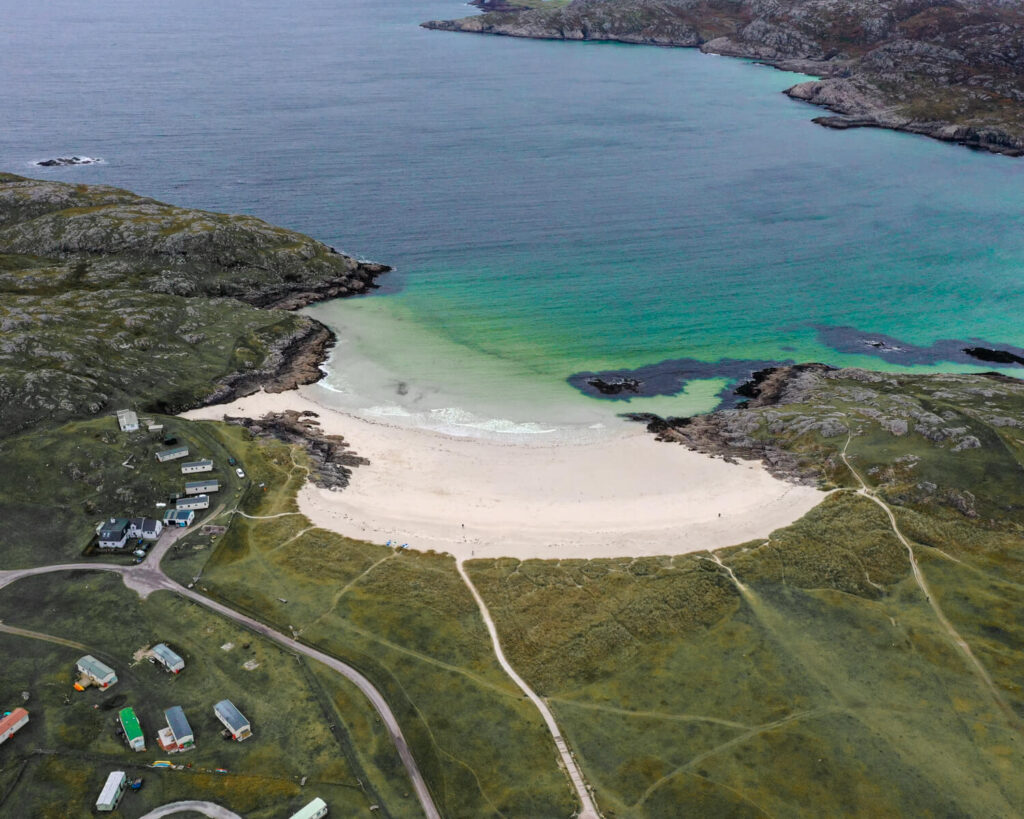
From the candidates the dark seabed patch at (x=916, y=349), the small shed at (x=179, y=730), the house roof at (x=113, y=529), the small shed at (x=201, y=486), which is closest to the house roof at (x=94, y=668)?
the small shed at (x=179, y=730)

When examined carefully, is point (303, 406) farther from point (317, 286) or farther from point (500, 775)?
point (500, 775)

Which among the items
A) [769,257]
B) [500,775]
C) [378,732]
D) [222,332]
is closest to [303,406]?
[222,332]

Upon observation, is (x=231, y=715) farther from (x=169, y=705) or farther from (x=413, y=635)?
(x=413, y=635)

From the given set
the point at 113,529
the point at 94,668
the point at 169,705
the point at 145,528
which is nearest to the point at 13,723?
the point at 94,668

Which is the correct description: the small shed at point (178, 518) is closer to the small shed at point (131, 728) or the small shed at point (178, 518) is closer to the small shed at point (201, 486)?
the small shed at point (201, 486)

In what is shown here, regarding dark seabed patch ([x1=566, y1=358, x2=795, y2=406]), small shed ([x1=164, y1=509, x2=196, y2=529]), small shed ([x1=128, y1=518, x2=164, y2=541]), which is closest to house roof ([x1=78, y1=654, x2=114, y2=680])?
small shed ([x1=128, y1=518, x2=164, y2=541])
